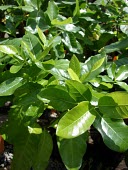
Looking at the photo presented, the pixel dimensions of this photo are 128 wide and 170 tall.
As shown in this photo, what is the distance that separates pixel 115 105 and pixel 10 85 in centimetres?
40

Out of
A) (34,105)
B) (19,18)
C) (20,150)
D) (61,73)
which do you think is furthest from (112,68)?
(19,18)

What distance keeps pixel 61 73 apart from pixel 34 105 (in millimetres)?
149

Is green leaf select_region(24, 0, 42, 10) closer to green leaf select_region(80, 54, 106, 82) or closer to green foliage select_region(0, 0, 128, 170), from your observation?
green foliage select_region(0, 0, 128, 170)

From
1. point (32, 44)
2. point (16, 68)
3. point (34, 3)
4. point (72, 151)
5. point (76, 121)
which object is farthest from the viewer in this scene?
point (34, 3)

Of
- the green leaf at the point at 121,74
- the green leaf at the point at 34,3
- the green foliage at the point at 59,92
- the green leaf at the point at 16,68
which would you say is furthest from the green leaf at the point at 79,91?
the green leaf at the point at 34,3

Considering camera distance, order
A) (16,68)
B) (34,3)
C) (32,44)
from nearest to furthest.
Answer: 1. (16,68)
2. (32,44)
3. (34,3)

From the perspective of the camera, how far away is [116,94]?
101cm

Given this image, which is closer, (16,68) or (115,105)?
(115,105)

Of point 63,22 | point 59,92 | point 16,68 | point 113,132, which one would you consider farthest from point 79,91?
point 63,22

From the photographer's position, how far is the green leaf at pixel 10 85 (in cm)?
120

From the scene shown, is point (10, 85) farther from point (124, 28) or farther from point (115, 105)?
point (124, 28)

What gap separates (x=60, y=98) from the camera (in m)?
1.07

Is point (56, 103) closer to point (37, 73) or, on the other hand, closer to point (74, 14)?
point (37, 73)

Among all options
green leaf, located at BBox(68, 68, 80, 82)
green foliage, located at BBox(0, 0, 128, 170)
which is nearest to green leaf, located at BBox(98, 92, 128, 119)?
green foliage, located at BBox(0, 0, 128, 170)
